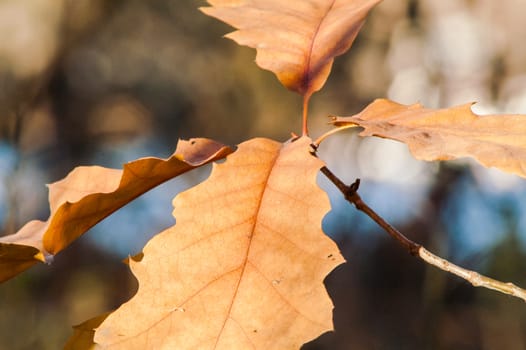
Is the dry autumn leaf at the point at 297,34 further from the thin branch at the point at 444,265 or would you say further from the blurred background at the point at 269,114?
the blurred background at the point at 269,114

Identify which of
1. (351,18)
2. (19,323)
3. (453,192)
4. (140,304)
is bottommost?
(19,323)

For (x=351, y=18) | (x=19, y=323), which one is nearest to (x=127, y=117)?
(x=19, y=323)

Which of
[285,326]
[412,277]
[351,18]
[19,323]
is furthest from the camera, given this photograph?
[412,277]

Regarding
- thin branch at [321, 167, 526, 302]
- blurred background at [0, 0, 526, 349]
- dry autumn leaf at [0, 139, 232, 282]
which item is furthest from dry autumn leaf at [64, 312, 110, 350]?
blurred background at [0, 0, 526, 349]

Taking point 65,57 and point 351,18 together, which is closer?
point 351,18

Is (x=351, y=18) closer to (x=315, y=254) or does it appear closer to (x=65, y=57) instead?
(x=315, y=254)

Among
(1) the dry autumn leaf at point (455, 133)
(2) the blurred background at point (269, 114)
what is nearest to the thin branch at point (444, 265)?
(1) the dry autumn leaf at point (455, 133)
